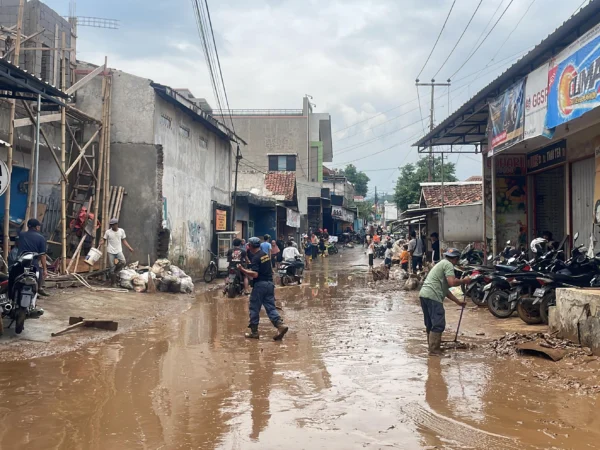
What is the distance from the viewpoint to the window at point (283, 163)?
4781cm

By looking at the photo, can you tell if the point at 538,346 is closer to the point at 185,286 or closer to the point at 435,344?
the point at 435,344

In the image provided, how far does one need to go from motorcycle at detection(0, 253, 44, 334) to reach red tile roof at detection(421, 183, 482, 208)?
19.2 meters

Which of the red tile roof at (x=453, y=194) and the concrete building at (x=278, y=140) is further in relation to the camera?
the concrete building at (x=278, y=140)

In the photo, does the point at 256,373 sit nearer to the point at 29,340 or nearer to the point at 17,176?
the point at 29,340

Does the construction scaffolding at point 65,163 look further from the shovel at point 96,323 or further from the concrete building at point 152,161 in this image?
the shovel at point 96,323

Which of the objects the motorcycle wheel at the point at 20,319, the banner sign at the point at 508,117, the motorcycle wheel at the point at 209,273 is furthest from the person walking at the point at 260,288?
the motorcycle wheel at the point at 209,273

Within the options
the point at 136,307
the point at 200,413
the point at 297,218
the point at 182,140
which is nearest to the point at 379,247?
the point at 297,218

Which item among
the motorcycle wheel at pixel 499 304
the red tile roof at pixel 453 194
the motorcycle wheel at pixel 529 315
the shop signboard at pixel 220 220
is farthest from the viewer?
the red tile roof at pixel 453 194

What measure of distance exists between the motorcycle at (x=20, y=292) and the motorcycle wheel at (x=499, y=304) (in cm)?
777

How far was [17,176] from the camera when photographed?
12547mm

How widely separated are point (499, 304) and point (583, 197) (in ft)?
16.5

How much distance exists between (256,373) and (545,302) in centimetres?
542

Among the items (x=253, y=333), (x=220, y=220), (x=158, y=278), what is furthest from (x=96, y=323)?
(x=220, y=220)

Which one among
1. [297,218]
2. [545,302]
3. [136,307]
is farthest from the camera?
[297,218]
